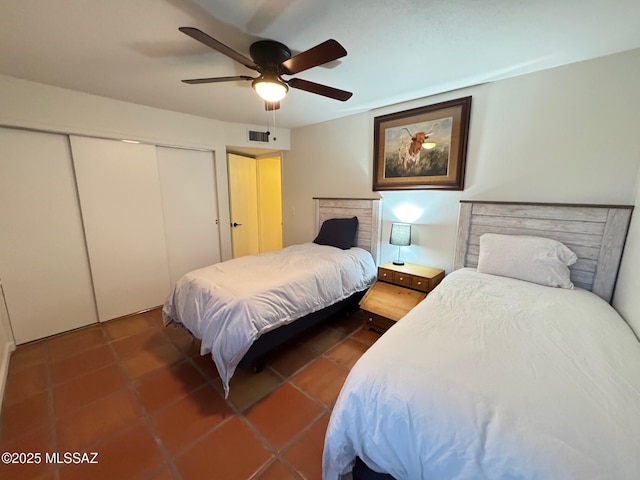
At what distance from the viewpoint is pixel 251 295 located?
1.79 m

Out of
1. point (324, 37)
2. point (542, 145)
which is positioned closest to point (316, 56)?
point (324, 37)

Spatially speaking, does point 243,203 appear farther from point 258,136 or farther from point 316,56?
point 316,56

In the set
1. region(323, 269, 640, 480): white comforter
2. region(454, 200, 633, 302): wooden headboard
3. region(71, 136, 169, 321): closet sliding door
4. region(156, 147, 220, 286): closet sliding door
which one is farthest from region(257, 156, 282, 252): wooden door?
region(323, 269, 640, 480): white comforter

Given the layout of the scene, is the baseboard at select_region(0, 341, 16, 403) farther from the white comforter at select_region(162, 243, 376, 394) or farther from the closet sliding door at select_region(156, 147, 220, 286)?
the closet sliding door at select_region(156, 147, 220, 286)

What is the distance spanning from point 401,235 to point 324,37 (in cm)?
185

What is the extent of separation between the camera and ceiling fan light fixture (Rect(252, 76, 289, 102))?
1.67m

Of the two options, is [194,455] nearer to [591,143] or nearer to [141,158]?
[141,158]

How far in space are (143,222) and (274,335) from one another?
7.22ft

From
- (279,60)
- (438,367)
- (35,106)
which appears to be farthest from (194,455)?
(35,106)

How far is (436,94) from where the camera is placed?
2.46 m

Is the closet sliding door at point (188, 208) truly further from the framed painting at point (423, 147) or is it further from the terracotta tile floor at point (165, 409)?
the framed painting at point (423, 147)

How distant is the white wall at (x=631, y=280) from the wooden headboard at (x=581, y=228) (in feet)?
0.18

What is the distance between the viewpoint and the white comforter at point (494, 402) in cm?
68

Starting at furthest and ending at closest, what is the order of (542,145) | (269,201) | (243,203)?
(269,201) → (243,203) → (542,145)
